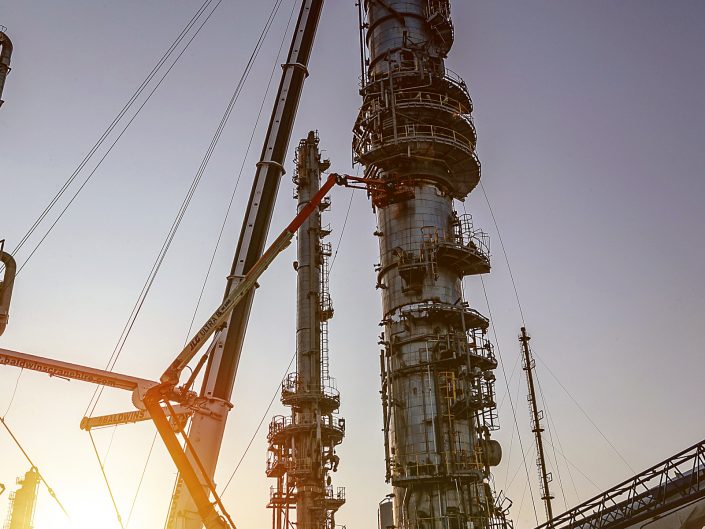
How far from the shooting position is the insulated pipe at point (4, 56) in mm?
39031

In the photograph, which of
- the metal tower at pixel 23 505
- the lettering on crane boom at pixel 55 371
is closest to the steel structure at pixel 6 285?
the lettering on crane boom at pixel 55 371

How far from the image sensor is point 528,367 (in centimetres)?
5222

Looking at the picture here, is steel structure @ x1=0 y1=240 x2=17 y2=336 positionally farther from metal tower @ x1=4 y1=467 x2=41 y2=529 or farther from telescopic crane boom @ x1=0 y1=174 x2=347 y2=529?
metal tower @ x1=4 y1=467 x2=41 y2=529

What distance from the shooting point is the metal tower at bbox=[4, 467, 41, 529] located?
8956 cm

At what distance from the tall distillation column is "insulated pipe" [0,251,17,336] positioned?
17657mm

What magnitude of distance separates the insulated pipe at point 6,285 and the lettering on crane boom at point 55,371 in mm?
3324

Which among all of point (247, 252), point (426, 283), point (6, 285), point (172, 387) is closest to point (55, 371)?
point (172, 387)

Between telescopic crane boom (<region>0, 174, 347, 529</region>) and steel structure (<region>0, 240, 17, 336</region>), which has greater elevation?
steel structure (<region>0, 240, 17, 336</region>)

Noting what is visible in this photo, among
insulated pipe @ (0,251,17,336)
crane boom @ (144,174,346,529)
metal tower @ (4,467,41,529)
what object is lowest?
crane boom @ (144,174,346,529)

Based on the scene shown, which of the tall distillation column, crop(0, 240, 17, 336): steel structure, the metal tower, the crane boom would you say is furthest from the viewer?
the metal tower

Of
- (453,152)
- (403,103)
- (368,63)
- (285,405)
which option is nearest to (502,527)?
(285,405)

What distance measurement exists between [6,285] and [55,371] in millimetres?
5779

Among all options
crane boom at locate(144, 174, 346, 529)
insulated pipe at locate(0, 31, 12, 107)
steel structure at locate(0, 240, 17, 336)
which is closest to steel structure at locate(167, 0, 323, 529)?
crane boom at locate(144, 174, 346, 529)

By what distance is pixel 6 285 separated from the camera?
24.7 metres
